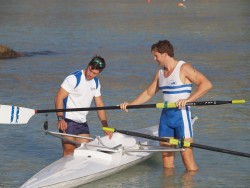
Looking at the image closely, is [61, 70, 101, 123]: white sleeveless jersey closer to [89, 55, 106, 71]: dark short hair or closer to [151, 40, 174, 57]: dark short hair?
[89, 55, 106, 71]: dark short hair

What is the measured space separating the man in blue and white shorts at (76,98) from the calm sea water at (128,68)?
786 millimetres

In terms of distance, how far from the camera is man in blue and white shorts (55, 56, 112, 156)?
502 inches

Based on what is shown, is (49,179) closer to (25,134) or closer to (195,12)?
(25,134)

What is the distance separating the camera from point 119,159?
13141 mm

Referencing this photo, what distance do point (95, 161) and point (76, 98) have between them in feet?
2.92

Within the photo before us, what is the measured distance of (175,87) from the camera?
12.6 metres

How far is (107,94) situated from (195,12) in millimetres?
35328

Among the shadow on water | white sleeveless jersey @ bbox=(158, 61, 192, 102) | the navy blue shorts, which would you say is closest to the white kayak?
the navy blue shorts

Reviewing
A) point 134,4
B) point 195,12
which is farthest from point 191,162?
point 134,4

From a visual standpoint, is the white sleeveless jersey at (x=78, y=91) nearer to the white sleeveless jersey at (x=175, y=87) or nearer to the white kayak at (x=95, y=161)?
the white kayak at (x=95, y=161)

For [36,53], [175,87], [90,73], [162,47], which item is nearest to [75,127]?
[90,73]

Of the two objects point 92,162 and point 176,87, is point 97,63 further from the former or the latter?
point 92,162

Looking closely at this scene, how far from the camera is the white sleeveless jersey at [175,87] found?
12578mm

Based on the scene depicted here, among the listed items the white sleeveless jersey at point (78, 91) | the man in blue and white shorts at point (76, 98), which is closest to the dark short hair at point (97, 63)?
the man in blue and white shorts at point (76, 98)
